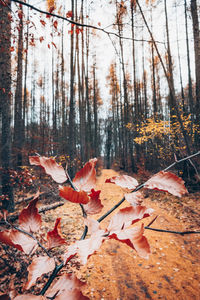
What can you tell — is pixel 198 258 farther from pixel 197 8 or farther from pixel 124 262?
pixel 197 8

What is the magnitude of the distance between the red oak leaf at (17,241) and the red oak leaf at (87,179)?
0.19 metres

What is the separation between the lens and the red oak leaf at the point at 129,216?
1.26 feet

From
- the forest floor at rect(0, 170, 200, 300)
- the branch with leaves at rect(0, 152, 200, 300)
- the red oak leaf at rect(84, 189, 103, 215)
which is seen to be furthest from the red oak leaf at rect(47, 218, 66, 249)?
the forest floor at rect(0, 170, 200, 300)

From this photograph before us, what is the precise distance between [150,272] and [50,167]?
338cm

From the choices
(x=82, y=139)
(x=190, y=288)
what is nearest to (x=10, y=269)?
(x=190, y=288)

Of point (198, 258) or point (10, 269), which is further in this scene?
point (198, 258)

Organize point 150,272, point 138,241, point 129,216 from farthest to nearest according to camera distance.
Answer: point 150,272 → point 129,216 → point 138,241

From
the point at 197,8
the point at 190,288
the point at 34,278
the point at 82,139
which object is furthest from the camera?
the point at 82,139

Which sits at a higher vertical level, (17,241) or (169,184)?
(169,184)

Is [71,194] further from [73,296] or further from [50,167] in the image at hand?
[73,296]

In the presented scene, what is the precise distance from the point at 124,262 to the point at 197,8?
8668 millimetres

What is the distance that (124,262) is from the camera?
316 cm

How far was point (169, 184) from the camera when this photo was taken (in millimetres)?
409

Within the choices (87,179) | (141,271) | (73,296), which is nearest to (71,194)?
(87,179)
